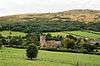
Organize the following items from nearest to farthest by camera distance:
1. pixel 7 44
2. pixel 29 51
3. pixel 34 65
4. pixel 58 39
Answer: pixel 34 65, pixel 29 51, pixel 7 44, pixel 58 39

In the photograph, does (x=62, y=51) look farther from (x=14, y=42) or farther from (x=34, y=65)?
(x=34, y=65)

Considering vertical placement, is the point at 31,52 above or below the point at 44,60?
above

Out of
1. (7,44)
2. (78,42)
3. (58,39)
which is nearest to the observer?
(7,44)

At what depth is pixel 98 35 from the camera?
175 m

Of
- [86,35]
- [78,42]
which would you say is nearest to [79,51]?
[78,42]

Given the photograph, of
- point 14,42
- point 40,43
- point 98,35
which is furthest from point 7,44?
point 98,35

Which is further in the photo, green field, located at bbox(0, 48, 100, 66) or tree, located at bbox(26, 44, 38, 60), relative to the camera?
tree, located at bbox(26, 44, 38, 60)

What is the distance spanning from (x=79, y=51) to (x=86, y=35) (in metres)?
60.3

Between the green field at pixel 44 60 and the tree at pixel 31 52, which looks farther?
the tree at pixel 31 52

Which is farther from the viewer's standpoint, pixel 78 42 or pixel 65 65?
pixel 78 42

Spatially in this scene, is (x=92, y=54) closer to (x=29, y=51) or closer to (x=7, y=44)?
(x=29, y=51)

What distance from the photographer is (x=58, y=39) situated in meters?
157

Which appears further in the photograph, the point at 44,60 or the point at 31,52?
the point at 31,52

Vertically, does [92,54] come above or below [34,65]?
below
